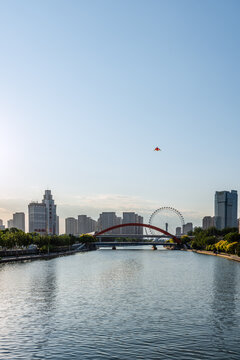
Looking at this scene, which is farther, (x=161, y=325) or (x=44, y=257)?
(x=44, y=257)

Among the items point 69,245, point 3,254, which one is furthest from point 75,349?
point 69,245

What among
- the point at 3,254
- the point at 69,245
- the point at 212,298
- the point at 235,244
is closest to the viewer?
the point at 212,298

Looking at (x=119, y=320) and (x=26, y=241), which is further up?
(x=119, y=320)

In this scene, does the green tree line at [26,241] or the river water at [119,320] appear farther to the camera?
the green tree line at [26,241]

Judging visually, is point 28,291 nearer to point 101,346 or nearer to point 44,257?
point 101,346

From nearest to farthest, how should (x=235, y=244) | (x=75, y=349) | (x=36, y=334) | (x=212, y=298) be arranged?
1. (x=75, y=349)
2. (x=36, y=334)
3. (x=212, y=298)
4. (x=235, y=244)

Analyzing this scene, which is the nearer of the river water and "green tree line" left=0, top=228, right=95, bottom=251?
the river water

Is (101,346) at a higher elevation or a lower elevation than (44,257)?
higher

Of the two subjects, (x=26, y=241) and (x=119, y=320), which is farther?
(x=26, y=241)
